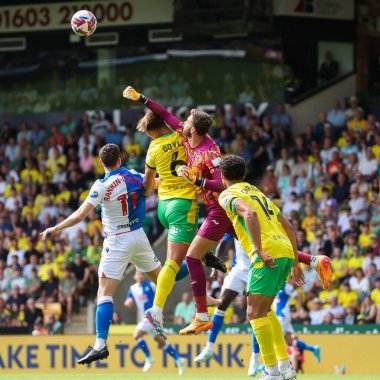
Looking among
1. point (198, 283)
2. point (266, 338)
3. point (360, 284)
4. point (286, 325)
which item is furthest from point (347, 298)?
point (266, 338)

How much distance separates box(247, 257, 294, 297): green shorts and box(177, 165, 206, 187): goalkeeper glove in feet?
4.98

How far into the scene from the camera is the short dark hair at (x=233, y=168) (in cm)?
1207

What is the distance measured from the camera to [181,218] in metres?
13.7

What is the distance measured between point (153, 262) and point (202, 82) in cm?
1546

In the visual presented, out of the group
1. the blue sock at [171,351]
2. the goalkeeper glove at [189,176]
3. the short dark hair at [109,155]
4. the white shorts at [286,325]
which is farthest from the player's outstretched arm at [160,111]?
the blue sock at [171,351]

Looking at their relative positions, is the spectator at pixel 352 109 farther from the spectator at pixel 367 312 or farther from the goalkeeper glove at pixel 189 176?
the goalkeeper glove at pixel 189 176

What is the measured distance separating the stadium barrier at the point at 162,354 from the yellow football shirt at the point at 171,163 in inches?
265

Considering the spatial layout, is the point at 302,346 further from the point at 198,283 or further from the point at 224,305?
the point at 198,283

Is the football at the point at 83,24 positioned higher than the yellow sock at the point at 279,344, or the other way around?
the football at the point at 83,24

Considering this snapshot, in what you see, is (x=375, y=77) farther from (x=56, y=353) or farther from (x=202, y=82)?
(x=56, y=353)

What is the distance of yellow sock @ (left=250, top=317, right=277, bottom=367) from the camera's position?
469 inches

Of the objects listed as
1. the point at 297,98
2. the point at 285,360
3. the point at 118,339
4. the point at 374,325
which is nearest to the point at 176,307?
the point at 118,339

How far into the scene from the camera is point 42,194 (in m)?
28.2

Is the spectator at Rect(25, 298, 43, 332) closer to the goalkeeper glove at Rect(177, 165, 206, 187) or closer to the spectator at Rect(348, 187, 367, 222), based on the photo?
the spectator at Rect(348, 187, 367, 222)
